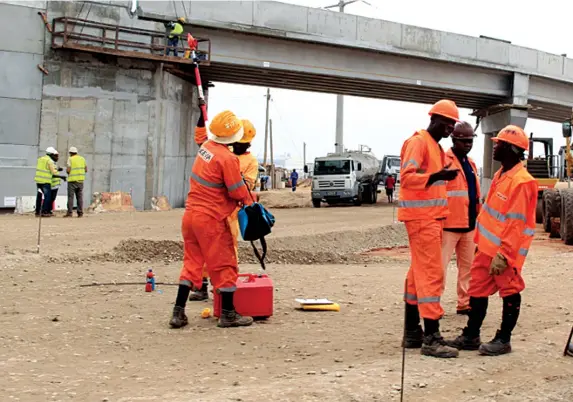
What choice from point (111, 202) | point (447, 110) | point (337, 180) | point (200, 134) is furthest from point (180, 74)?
point (447, 110)

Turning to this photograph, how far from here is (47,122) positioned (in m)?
23.3

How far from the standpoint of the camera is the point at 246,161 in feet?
24.9

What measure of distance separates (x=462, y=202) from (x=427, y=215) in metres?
1.58

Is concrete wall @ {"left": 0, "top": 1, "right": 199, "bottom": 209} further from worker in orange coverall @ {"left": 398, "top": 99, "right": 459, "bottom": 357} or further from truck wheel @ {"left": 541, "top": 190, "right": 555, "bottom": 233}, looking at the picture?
worker in orange coverall @ {"left": 398, "top": 99, "right": 459, "bottom": 357}

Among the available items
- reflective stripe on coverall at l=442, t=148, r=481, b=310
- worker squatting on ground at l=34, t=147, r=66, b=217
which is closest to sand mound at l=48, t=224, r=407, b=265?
reflective stripe on coverall at l=442, t=148, r=481, b=310

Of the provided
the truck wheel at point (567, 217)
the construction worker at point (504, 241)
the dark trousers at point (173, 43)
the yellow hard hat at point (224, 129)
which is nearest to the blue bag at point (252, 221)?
the yellow hard hat at point (224, 129)

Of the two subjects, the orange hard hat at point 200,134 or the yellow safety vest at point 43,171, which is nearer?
the orange hard hat at point 200,134

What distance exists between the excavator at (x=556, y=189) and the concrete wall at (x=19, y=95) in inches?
643

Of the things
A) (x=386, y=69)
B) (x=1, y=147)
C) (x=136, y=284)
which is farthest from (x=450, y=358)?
(x=386, y=69)

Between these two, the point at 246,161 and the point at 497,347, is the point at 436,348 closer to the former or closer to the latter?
the point at 497,347

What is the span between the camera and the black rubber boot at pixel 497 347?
525 centimetres

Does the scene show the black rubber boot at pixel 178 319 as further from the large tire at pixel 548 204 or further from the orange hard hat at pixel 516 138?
the large tire at pixel 548 204

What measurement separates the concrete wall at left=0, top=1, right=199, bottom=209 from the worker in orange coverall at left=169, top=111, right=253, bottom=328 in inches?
722

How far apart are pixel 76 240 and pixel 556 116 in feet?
128
